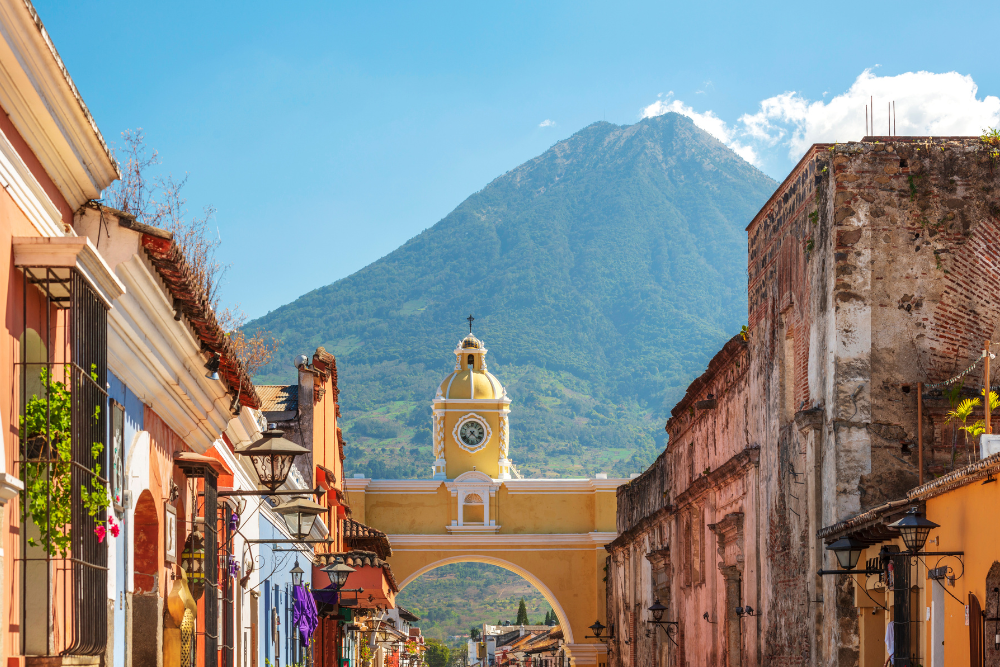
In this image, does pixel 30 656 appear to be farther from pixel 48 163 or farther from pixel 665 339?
pixel 665 339

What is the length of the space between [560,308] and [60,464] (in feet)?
467

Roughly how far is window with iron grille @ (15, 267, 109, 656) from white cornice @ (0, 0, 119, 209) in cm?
56

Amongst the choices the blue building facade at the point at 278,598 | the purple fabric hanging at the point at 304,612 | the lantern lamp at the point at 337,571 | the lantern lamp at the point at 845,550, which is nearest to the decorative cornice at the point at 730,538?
the lantern lamp at the point at 337,571

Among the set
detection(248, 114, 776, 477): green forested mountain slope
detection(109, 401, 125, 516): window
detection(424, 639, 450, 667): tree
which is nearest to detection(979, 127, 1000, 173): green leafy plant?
detection(109, 401, 125, 516): window

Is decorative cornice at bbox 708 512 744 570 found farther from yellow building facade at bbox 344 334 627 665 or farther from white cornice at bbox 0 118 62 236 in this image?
yellow building facade at bbox 344 334 627 665

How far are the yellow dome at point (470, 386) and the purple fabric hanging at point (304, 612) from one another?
27353 mm

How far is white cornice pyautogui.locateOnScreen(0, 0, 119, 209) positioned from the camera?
4.82 metres

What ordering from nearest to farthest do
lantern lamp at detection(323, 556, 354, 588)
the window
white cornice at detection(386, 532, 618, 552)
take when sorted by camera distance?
the window → lantern lamp at detection(323, 556, 354, 588) → white cornice at detection(386, 532, 618, 552)

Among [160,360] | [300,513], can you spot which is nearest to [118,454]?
[160,360]

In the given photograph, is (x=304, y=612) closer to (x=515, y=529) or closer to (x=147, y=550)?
(x=147, y=550)

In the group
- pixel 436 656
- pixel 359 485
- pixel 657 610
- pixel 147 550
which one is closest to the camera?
pixel 147 550

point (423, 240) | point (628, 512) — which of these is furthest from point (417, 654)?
point (423, 240)

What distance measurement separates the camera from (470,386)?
47.8 meters

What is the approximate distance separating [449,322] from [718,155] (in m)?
55.9
